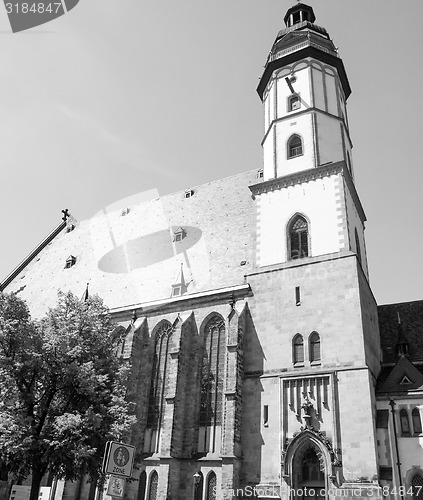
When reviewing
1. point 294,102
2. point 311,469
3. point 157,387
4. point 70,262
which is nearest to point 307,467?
point 311,469

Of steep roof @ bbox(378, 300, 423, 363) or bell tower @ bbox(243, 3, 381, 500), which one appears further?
steep roof @ bbox(378, 300, 423, 363)

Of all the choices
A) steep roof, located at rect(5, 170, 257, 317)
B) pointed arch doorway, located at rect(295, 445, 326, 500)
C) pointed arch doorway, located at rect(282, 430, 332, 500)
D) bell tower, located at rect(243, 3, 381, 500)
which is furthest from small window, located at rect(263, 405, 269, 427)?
steep roof, located at rect(5, 170, 257, 317)

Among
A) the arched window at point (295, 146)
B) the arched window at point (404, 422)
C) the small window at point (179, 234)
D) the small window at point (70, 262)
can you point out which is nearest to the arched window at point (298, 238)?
the arched window at point (295, 146)

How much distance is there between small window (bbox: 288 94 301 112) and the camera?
1115 inches

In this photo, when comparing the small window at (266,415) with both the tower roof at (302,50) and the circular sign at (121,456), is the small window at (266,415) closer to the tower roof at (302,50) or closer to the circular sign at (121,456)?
the circular sign at (121,456)

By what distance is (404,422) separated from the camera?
19672mm

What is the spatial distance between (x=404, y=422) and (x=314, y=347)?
4.51m

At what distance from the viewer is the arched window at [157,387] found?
23405 mm

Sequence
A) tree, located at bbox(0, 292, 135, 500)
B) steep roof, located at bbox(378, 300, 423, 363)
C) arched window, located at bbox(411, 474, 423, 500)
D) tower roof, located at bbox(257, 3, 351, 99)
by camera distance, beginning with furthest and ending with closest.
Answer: tower roof, located at bbox(257, 3, 351, 99), steep roof, located at bbox(378, 300, 423, 363), arched window, located at bbox(411, 474, 423, 500), tree, located at bbox(0, 292, 135, 500)

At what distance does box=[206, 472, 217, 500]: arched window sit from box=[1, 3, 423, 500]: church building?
4 centimetres

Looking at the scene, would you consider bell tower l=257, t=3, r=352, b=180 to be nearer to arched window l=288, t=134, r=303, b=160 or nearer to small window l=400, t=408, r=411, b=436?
arched window l=288, t=134, r=303, b=160

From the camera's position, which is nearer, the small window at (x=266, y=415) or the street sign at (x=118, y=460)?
the street sign at (x=118, y=460)

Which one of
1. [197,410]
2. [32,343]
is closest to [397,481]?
[197,410]

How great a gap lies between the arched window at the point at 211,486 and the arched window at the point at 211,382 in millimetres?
1138
